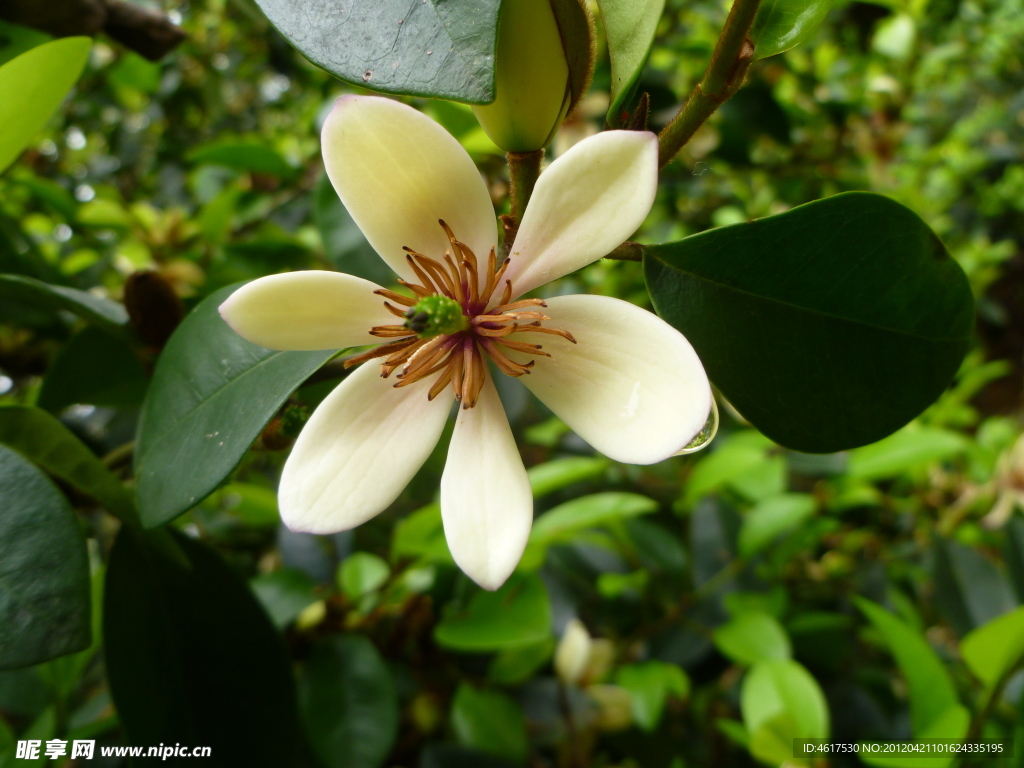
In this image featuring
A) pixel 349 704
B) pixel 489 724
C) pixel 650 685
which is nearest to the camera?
pixel 349 704

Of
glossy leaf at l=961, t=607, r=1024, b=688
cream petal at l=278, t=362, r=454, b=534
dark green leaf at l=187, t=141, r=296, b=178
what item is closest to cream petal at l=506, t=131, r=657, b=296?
cream petal at l=278, t=362, r=454, b=534

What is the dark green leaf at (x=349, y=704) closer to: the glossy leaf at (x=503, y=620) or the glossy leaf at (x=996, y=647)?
the glossy leaf at (x=503, y=620)

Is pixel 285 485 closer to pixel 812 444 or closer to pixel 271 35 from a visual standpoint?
pixel 812 444

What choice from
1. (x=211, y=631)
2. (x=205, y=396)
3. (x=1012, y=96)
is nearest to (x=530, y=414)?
(x=211, y=631)

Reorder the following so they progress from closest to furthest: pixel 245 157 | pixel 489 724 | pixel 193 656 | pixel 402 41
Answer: pixel 402 41, pixel 193 656, pixel 489 724, pixel 245 157

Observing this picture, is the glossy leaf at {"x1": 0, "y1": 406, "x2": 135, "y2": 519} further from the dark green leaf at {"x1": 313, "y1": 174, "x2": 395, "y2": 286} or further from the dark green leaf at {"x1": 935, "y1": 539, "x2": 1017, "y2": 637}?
the dark green leaf at {"x1": 935, "y1": 539, "x2": 1017, "y2": 637}

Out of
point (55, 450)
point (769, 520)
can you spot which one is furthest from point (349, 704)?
point (769, 520)

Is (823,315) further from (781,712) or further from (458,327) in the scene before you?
(781,712)
